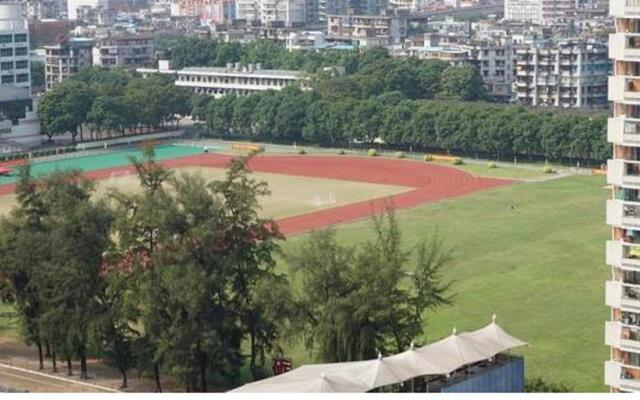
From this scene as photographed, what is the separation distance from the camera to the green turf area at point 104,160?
51.3 meters

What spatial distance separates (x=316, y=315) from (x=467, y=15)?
94.1 metres

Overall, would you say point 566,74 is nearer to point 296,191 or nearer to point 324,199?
point 296,191

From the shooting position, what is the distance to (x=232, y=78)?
68.6 metres

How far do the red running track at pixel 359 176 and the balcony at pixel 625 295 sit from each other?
19.3 meters

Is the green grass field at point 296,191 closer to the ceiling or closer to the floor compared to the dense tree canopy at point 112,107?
closer to the floor

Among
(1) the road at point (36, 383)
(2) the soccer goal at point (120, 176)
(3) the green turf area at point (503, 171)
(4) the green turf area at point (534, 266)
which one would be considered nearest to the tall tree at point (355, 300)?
(4) the green turf area at point (534, 266)

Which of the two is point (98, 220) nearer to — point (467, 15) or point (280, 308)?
point (280, 308)

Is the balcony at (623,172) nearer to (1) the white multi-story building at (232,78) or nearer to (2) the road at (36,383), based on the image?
(2) the road at (36,383)

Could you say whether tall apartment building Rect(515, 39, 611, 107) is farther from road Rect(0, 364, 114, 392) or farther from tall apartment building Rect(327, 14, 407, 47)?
road Rect(0, 364, 114, 392)

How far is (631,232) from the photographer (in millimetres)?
19250

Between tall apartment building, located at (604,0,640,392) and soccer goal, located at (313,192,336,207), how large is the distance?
78.5 ft

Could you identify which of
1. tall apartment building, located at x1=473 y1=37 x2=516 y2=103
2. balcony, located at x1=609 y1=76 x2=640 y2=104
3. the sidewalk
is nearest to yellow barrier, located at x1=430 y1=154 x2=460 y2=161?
tall apartment building, located at x1=473 y1=37 x2=516 y2=103

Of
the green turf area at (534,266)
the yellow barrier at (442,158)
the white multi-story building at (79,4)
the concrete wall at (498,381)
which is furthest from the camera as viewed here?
the white multi-story building at (79,4)

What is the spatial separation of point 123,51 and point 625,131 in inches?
2385
